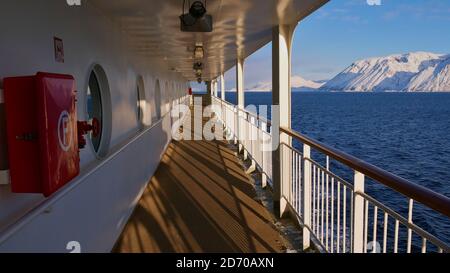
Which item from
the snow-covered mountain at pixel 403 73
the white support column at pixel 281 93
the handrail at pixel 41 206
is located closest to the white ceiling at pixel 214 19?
the white support column at pixel 281 93

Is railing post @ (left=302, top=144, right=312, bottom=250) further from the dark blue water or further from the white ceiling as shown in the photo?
the dark blue water

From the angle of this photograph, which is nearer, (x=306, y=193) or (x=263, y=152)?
(x=306, y=193)

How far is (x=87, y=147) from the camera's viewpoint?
2977mm

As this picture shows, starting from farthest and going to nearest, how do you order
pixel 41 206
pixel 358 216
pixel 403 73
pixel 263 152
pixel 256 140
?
pixel 403 73 → pixel 256 140 → pixel 263 152 → pixel 358 216 → pixel 41 206

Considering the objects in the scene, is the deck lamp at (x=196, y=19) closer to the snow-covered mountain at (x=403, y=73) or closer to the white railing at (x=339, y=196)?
the white railing at (x=339, y=196)

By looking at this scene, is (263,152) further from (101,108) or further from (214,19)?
(101,108)

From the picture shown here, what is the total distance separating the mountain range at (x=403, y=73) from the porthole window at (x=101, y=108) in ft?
440

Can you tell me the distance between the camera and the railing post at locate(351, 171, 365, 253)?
2.08 m

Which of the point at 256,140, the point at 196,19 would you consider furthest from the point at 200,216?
the point at 256,140

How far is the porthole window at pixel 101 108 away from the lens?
3639mm

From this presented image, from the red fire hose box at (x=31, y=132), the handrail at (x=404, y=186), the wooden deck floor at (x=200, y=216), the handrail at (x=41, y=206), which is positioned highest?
the red fire hose box at (x=31, y=132)

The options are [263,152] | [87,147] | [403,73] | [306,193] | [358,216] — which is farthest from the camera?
[403,73]
